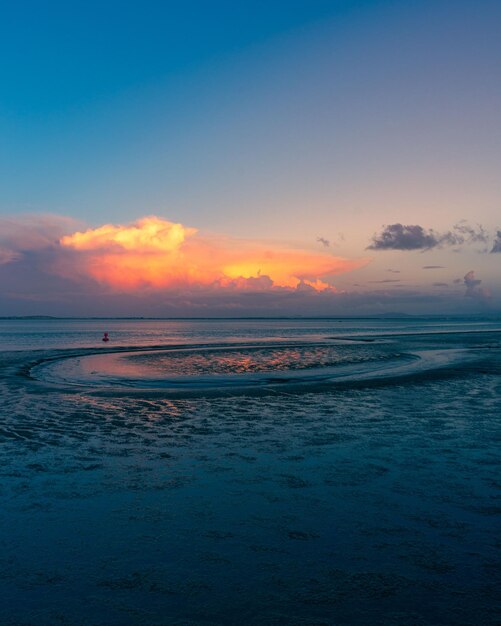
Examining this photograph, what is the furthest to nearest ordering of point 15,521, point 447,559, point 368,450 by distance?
point 368,450 → point 15,521 → point 447,559

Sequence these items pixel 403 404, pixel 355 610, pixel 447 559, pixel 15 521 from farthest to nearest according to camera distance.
Result: pixel 403 404 < pixel 15 521 < pixel 447 559 < pixel 355 610

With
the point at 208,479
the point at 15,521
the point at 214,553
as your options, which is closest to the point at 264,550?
the point at 214,553

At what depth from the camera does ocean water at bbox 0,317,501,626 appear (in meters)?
5.02

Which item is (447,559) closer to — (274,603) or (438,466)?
(274,603)

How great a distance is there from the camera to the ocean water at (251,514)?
16.5 feet

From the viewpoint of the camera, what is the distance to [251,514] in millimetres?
7387

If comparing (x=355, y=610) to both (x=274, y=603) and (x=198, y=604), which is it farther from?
(x=198, y=604)

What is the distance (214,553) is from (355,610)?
202 cm

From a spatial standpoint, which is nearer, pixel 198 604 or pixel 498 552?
pixel 198 604

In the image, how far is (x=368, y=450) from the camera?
36.4ft

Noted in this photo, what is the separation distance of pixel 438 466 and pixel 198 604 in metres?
6.75

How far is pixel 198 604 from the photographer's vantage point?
16.4 feet

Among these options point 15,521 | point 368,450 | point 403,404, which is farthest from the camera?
point 403,404

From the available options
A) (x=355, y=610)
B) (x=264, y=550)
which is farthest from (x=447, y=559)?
(x=264, y=550)
